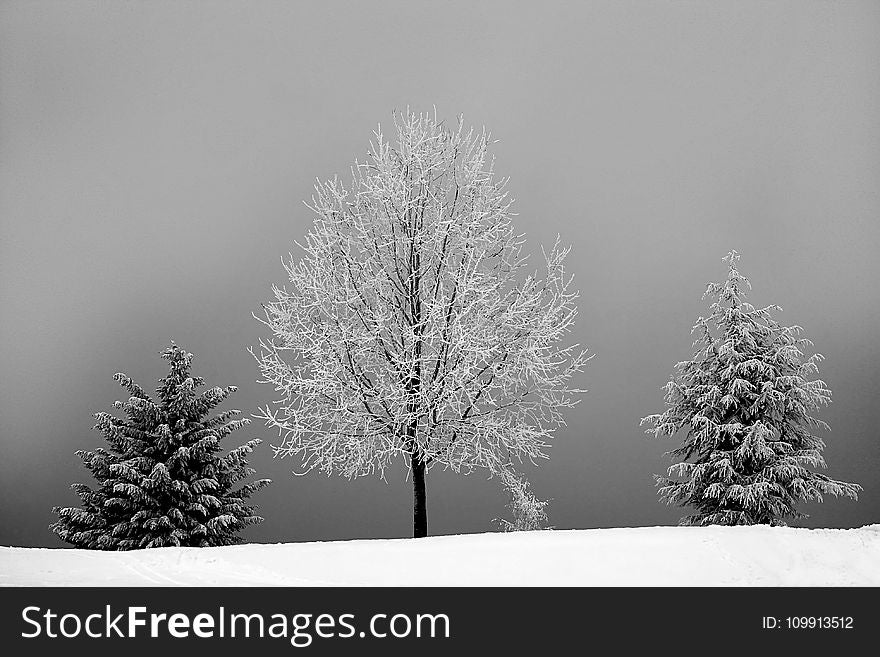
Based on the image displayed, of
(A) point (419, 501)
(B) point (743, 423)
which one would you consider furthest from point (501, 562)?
(B) point (743, 423)

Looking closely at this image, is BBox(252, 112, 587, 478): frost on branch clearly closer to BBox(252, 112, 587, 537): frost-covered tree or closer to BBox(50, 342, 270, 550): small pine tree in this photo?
BBox(252, 112, 587, 537): frost-covered tree

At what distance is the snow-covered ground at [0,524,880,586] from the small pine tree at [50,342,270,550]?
21.8ft

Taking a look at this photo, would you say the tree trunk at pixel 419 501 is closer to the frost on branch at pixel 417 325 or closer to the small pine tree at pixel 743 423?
the frost on branch at pixel 417 325

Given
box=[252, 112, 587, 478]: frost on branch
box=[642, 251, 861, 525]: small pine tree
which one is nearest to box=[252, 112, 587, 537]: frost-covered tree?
box=[252, 112, 587, 478]: frost on branch

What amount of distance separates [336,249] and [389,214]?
108 centimetres

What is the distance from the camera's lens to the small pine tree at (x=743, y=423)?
16422 millimetres

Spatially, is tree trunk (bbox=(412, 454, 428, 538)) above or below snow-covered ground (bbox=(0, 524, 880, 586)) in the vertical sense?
above

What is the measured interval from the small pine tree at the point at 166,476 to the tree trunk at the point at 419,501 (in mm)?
6238

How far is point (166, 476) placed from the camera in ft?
61.9

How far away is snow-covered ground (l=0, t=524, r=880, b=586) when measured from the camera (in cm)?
1027

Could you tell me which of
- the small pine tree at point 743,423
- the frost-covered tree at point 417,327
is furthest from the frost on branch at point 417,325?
the small pine tree at point 743,423

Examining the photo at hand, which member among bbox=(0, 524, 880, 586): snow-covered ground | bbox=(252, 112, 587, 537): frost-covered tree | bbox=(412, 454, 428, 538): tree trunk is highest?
bbox=(252, 112, 587, 537): frost-covered tree

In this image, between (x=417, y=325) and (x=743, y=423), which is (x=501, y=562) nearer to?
(x=417, y=325)

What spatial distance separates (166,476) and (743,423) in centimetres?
1260
